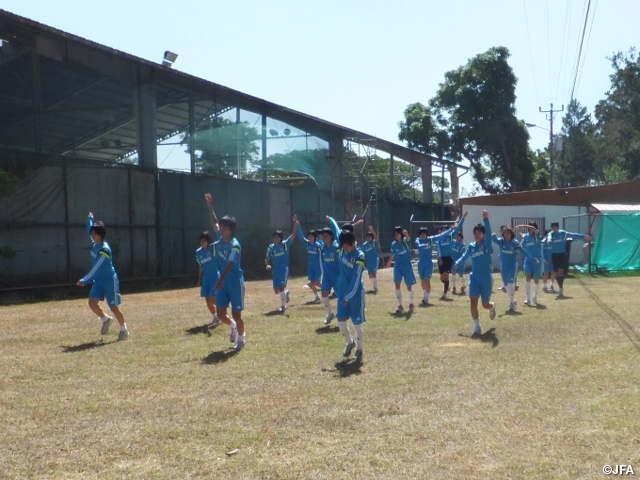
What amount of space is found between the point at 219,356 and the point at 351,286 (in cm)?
213

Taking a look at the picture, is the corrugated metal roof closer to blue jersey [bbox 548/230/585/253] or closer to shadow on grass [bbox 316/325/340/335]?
Answer: blue jersey [bbox 548/230/585/253]

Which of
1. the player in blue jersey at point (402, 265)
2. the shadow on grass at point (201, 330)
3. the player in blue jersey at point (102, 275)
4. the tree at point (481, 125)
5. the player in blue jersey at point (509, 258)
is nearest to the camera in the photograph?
the player in blue jersey at point (102, 275)

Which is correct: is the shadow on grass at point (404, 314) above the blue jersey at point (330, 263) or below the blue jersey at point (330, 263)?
below

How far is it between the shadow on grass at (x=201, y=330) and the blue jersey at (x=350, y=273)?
350 cm

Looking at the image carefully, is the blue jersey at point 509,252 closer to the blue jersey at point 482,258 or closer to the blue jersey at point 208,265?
the blue jersey at point 482,258

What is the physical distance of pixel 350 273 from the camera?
10.1 m

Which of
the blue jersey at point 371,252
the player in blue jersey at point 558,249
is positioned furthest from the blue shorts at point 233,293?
the player in blue jersey at point 558,249

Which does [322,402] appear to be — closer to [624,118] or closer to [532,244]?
[532,244]

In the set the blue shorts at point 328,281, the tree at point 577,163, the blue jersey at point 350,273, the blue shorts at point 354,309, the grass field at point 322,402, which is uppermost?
the tree at point 577,163

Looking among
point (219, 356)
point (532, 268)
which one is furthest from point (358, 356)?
point (532, 268)

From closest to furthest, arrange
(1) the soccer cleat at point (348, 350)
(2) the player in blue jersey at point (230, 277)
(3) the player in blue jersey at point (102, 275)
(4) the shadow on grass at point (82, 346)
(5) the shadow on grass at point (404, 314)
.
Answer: (1) the soccer cleat at point (348, 350), (2) the player in blue jersey at point (230, 277), (4) the shadow on grass at point (82, 346), (3) the player in blue jersey at point (102, 275), (5) the shadow on grass at point (404, 314)

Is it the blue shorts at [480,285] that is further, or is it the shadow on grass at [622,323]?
the blue shorts at [480,285]

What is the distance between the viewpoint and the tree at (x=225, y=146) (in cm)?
3002

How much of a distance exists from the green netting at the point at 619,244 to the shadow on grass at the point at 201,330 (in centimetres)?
1917
